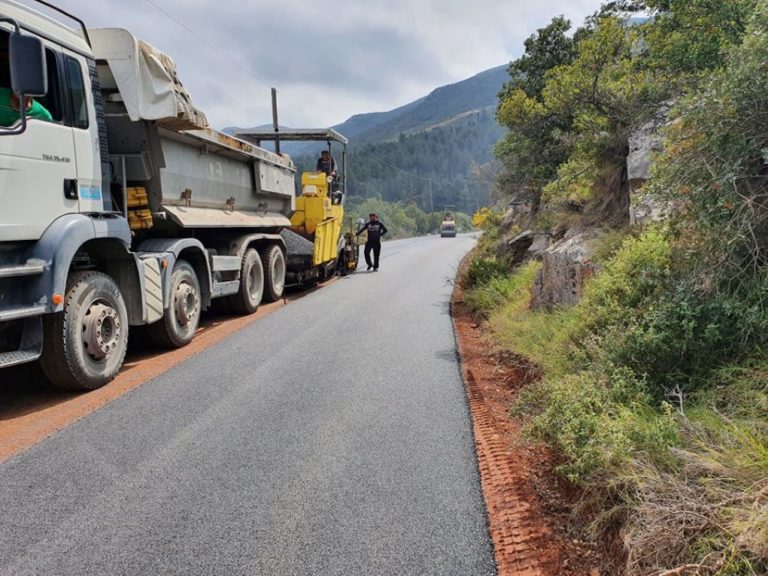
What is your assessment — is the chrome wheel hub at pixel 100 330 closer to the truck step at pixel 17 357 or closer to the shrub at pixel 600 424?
the truck step at pixel 17 357

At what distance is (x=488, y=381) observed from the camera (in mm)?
5168

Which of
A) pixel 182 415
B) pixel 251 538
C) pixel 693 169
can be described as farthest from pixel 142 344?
pixel 693 169

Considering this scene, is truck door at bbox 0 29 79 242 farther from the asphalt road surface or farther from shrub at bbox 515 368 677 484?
shrub at bbox 515 368 677 484

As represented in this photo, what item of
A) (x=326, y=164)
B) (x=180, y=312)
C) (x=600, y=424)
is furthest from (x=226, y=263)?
(x=326, y=164)

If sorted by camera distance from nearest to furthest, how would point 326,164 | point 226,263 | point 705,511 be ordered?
point 705,511 → point 226,263 → point 326,164

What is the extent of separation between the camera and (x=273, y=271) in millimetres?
9828

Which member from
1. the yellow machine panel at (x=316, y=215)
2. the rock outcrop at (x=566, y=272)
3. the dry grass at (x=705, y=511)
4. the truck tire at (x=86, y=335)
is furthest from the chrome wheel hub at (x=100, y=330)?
the yellow machine panel at (x=316, y=215)

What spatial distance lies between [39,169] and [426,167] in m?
133

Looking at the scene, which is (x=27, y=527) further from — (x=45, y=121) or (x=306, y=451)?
(x=45, y=121)

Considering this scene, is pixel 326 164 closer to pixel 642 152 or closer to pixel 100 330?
pixel 642 152

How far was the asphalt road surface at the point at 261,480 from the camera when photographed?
7.88 feet

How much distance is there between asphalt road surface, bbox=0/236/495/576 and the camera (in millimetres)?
2400

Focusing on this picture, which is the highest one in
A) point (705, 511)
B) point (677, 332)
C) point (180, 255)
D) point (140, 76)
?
point (140, 76)

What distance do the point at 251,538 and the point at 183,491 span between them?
2.18 ft
